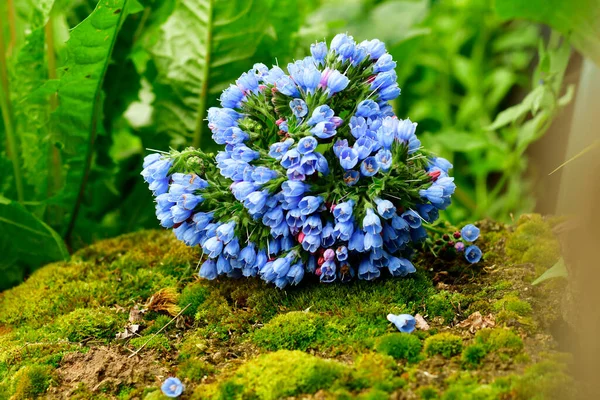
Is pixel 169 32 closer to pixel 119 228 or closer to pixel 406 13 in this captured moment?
pixel 119 228

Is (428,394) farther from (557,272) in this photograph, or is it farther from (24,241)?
(24,241)

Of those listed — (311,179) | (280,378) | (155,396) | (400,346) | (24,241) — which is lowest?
(155,396)

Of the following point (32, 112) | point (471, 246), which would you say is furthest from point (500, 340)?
point (32, 112)

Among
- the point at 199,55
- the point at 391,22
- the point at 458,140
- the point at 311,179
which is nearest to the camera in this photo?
the point at 311,179

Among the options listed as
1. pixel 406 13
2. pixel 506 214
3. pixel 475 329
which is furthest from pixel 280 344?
pixel 506 214

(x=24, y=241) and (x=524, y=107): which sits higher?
(x=524, y=107)

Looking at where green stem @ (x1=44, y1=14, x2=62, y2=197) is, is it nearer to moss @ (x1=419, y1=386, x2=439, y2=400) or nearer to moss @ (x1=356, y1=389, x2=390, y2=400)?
moss @ (x1=356, y1=389, x2=390, y2=400)

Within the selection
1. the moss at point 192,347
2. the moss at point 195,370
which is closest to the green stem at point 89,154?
the moss at point 192,347
